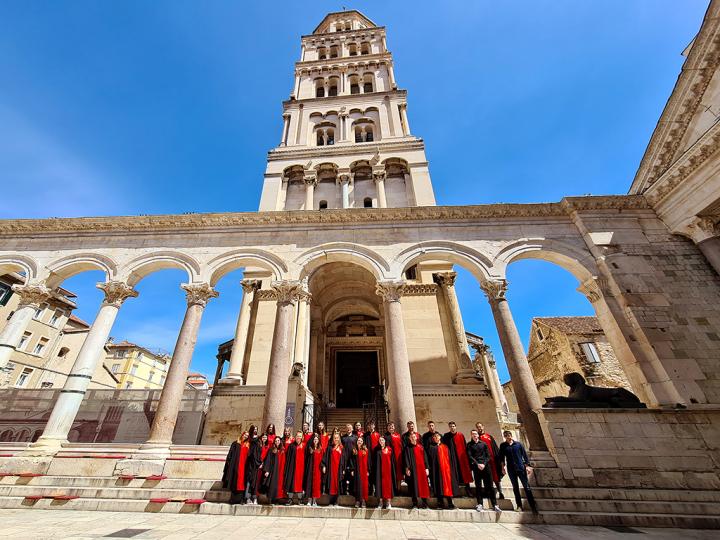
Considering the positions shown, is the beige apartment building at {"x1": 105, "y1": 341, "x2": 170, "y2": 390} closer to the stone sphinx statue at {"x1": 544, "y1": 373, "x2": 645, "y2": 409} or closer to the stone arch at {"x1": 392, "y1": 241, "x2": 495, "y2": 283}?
the stone arch at {"x1": 392, "y1": 241, "x2": 495, "y2": 283}

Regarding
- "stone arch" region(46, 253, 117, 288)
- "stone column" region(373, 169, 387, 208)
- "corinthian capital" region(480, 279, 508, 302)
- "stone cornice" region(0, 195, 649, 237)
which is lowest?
"corinthian capital" region(480, 279, 508, 302)

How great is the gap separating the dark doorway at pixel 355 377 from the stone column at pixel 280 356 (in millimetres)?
7814

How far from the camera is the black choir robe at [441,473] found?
5578 millimetres

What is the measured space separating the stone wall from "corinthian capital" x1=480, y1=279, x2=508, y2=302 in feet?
10.6

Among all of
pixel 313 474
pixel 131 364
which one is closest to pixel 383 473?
pixel 313 474

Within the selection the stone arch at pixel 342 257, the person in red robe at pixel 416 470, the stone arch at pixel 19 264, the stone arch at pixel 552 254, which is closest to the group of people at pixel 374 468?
the person in red robe at pixel 416 470

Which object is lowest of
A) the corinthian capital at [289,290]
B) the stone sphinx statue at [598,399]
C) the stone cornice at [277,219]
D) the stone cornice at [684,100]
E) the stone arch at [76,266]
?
the stone sphinx statue at [598,399]

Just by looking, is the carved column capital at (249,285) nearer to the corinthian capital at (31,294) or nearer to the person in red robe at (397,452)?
the corinthian capital at (31,294)

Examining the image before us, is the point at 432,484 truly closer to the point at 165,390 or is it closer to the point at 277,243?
the point at 165,390

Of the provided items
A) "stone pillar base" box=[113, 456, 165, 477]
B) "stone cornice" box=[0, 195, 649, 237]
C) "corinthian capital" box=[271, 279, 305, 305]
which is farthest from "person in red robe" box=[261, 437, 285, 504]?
"stone cornice" box=[0, 195, 649, 237]

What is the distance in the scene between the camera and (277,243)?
1059cm

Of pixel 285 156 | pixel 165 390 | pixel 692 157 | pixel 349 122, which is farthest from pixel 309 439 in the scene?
pixel 349 122

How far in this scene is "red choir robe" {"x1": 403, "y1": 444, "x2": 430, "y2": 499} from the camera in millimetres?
5593

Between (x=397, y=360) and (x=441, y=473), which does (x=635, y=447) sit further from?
(x=397, y=360)
